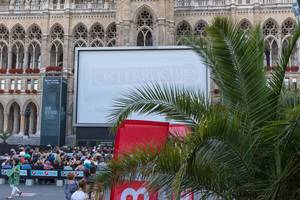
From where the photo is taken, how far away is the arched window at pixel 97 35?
50312mm

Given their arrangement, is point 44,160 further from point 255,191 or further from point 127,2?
point 127,2

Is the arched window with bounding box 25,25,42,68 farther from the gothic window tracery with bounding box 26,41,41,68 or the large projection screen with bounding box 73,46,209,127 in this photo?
the large projection screen with bounding box 73,46,209,127

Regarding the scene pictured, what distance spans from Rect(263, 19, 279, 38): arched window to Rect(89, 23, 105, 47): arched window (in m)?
18.4

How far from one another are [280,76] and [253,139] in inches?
42.5

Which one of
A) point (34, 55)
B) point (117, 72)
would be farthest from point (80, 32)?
point (117, 72)

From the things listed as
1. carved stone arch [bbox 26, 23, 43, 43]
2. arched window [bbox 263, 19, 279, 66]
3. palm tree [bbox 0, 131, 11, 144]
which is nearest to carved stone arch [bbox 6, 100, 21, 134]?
palm tree [bbox 0, 131, 11, 144]

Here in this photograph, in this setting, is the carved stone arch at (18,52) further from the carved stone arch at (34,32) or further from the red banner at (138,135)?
the red banner at (138,135)

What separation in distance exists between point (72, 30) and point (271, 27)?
22.4m

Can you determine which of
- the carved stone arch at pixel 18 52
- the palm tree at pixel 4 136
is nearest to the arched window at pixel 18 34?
the carved stone arch at pixel 18 52

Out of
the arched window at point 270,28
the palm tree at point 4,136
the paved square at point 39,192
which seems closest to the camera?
the paved square at point 39,192

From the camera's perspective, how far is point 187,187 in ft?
19.8

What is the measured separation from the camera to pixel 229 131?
564 centimetres

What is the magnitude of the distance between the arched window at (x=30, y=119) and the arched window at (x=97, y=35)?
1032 centimetres

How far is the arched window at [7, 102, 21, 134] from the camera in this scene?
51.3 meters
